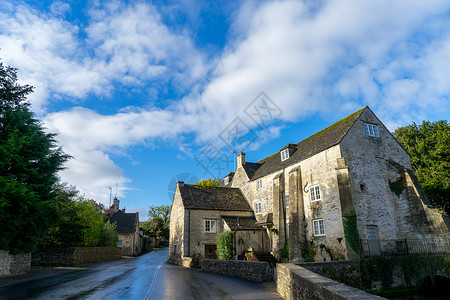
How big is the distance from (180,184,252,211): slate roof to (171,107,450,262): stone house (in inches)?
291

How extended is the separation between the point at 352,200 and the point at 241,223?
13648 mm

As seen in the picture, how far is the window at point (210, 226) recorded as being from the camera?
31.2 m

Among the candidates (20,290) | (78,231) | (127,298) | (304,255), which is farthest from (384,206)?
(78,231)

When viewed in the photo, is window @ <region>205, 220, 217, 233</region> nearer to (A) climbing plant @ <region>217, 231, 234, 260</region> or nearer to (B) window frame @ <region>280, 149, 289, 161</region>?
(A) climbing plant @ <region>217, 231, 234, 260</region>

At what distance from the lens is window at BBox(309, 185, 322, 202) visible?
2341cm

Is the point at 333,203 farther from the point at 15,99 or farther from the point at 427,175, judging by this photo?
the point at 15,99

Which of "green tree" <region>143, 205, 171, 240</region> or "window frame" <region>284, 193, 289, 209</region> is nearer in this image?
"window frame" <region>284, 193, 289, 209</region>

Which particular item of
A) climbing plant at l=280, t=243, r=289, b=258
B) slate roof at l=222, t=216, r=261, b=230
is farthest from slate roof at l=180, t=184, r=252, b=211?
climbing plant at l=280, t=243, r=289, b=258

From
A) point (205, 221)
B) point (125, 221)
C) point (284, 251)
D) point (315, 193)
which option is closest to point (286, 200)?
point (315, 193)

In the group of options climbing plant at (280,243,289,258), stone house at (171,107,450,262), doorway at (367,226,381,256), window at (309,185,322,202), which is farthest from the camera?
climbing plant at (280,243,289,258)

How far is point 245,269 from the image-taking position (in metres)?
17.1

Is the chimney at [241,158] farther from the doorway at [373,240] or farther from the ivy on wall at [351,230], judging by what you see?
the doorway at [373,240]

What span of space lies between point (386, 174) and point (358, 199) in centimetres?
436

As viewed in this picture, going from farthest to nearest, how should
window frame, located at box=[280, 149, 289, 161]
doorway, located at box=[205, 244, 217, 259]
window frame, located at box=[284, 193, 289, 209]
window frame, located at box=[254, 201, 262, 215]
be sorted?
1. window frame, located at box=[254, 201, 262, 215]
2. doorway, located at box=[205, 244, 217, 259]
3. window frame, located at box=[280, 149, 289, 161]
4. window frame, located at box=[284, 193, 289, 209]
